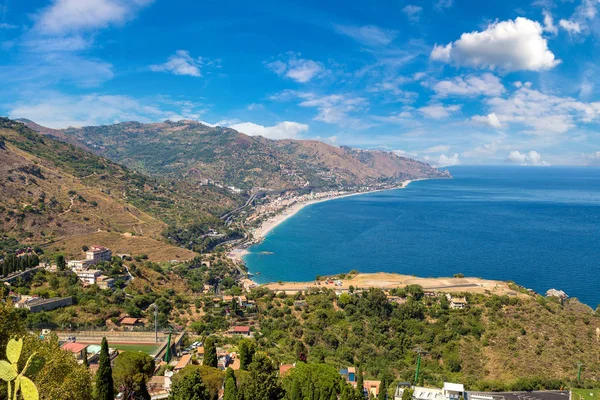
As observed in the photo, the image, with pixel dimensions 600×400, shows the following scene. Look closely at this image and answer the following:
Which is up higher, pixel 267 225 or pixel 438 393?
pixel 267 225

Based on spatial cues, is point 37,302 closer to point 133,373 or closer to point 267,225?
point 133,373

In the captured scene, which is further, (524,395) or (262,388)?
(524,395)

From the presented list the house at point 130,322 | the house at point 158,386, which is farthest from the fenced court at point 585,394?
the house at point 130,322

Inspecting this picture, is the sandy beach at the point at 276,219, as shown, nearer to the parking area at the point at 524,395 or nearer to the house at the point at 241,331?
the house at the point at 241,331

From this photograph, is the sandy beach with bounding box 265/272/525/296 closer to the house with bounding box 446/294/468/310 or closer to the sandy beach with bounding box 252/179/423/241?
the house with bounding box 446/294/468/310

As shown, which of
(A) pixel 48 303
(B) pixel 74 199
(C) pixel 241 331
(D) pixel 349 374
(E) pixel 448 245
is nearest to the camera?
(D) pixel 349 374

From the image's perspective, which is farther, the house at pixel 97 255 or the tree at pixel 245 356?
the house at pixel 97 255

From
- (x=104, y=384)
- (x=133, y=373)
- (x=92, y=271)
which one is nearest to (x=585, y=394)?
(x=133, y=373)

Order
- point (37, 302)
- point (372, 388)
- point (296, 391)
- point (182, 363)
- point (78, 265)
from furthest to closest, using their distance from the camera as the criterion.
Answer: point (78, 265), point (37, 302), point (372, 388), point (182, 363), point (296, 391)
